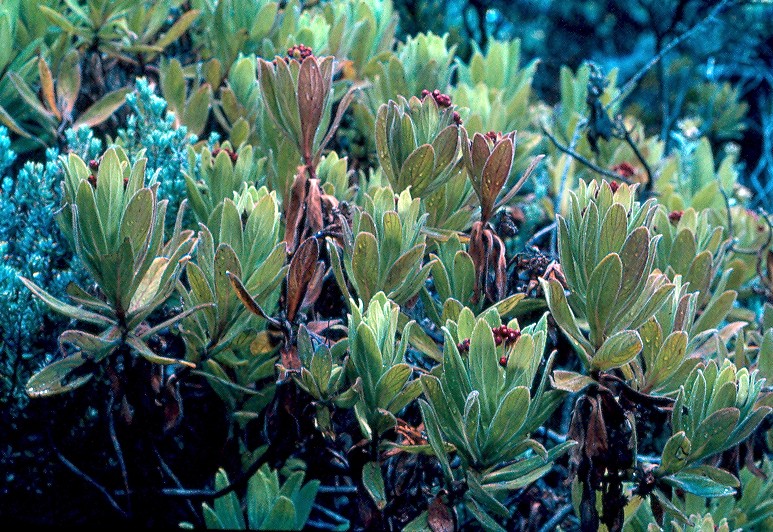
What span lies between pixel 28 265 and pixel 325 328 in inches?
27.3

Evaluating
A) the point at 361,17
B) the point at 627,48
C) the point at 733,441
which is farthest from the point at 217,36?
the point at 627,48

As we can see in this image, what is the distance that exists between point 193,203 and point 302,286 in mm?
441

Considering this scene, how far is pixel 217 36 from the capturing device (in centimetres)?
252

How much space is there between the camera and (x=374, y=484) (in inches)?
59.8

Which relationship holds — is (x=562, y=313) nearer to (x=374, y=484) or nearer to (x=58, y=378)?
(x=374, y=484)

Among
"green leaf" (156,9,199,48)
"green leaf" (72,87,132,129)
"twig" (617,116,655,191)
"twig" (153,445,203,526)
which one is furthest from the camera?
"twig" (617,116,655,191)

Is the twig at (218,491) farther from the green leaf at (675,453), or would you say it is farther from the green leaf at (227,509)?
the green leaf at (675,453)

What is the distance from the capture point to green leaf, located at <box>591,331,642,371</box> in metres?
1.44

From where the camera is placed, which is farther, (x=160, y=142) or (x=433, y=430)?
(x=160, y=142)

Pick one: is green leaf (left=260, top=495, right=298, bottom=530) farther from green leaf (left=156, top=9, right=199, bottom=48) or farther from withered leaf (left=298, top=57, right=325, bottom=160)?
green leaf (left=156, top=9, right=199, bottom=48)

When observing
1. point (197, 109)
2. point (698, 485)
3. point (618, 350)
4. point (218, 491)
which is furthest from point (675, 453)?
point (197, 109)

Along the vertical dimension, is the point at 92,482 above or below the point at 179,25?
below

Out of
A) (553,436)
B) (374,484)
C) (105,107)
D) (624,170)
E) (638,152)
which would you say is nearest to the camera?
(374,484)

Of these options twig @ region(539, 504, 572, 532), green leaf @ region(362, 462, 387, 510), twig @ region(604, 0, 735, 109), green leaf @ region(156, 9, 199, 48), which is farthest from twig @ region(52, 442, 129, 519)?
twig @ region(604, 0, 735, 109)
